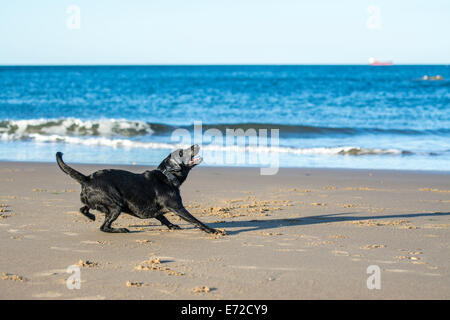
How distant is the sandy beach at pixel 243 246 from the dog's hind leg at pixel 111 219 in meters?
0.08

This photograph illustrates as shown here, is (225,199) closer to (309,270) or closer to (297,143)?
(309,270)

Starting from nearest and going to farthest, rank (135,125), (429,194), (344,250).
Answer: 1. (344,250)
2. (429,194)
3. (135,125)

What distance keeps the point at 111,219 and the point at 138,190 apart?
1.47ft

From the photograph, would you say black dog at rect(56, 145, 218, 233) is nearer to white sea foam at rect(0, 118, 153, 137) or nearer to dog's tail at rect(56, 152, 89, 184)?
dog's tail at rect(56, 152, 89, 184)

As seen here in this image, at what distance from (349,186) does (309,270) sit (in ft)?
17.8

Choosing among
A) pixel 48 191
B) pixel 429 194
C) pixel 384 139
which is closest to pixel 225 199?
pixel 48 191

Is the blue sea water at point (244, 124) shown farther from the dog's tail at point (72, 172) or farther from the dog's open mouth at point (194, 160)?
the dog's tail at point (72, 172)

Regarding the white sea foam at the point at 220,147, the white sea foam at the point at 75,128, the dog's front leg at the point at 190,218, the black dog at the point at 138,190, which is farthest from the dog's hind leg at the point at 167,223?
the white sea foam at the point at 75,128

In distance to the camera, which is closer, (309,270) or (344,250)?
(309,270)

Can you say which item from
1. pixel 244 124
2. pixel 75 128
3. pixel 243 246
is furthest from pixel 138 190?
pixel 244 124

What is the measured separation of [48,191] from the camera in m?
9.28

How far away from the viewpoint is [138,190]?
21.4 ft

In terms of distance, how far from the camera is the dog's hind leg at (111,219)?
647 cm
